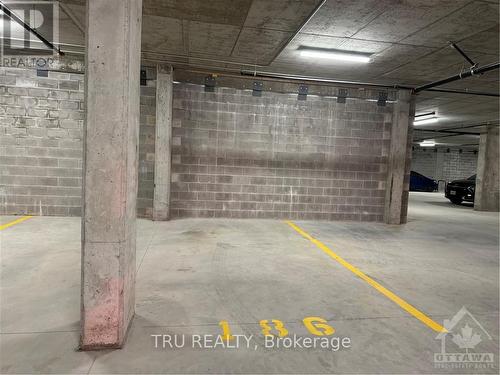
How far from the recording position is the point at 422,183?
71.8 feet

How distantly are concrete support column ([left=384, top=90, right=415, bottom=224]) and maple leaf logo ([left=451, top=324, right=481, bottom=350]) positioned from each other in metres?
5.68

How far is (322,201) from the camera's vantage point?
27.0 feet

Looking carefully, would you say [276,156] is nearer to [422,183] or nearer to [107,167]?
[107,167]

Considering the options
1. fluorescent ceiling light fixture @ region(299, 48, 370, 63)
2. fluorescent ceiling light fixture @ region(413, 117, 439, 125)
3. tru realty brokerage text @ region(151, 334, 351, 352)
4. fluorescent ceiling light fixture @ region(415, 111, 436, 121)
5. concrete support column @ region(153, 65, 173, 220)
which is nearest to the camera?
tru realty brokerage text @ region(151, 334, 351, 352)

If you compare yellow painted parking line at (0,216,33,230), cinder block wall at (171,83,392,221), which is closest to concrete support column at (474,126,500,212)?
cinder block wall at (171,83,392,221)

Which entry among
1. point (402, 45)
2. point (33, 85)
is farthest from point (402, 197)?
point (33, 85)

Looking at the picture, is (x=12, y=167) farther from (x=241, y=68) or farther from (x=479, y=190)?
(x=479, y=190)

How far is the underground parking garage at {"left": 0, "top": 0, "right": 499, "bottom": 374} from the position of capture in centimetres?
228

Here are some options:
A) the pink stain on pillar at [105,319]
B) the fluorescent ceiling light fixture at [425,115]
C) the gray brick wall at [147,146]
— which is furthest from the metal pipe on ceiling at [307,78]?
the pink stain on pillar at [105,319]

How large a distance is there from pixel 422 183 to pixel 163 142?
20868mm

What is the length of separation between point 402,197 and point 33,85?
31.7 feet

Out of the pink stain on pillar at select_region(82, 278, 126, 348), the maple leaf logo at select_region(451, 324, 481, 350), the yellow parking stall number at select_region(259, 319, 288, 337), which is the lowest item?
the maple leaf logo at select_region(451, 324, 481, 350)

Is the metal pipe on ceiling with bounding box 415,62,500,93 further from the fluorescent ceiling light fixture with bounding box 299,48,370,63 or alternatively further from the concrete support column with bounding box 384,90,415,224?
the fluorescent ceiling light fixture with bounding box 299,48,370,63

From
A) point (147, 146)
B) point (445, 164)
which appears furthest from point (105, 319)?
point (445, 164)
